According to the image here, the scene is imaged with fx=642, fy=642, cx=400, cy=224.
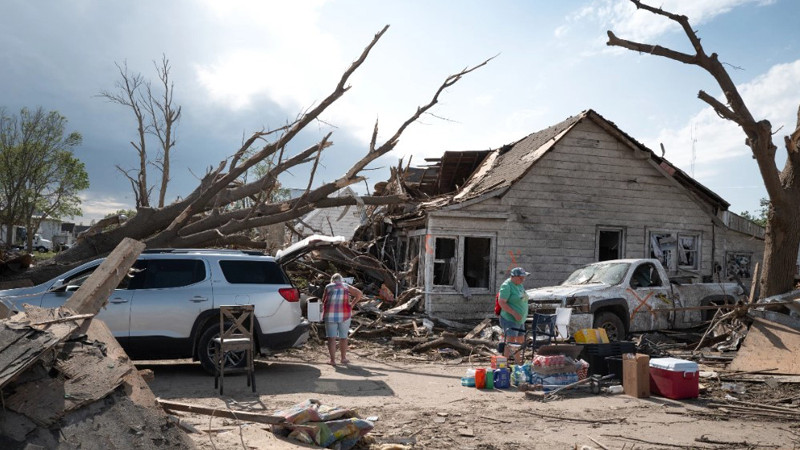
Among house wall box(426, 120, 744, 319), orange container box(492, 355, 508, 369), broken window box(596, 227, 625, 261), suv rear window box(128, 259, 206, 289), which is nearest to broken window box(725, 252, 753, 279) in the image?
house wall box(426, 120, 744, 319)

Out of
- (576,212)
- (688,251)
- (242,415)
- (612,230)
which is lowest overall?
(242,415)

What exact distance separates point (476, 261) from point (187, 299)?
1134 cm

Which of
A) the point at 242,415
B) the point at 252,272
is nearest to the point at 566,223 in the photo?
the point at 252,272

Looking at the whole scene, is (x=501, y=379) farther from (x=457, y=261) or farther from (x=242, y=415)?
(x=457, y=261)

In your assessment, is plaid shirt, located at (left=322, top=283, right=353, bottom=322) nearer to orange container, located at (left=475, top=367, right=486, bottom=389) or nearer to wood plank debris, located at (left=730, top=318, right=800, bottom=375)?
orange container, located at (left=475, top=367, right=486, bottom=389)

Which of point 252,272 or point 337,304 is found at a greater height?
point 252,272

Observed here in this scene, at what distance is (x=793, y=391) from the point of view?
29.3 ft

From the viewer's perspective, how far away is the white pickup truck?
12.4m

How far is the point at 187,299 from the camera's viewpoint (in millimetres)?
9797

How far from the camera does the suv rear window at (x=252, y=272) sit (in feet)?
33.6

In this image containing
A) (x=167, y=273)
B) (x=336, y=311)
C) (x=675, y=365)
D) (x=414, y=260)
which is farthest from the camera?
(x=414, y=260)

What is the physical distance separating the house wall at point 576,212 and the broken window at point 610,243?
16 cm

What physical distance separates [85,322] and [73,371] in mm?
768

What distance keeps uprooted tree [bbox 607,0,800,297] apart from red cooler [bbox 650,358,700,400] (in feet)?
18.1
